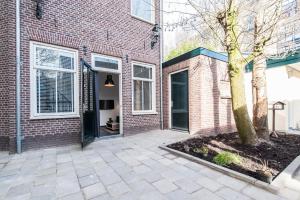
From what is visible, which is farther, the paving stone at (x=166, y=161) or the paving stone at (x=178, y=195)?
the paving stone at (x=166, y=161)

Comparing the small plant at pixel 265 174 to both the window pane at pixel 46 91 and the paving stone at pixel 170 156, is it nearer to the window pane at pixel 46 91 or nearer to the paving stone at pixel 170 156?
the paving stone at pixel 170 156

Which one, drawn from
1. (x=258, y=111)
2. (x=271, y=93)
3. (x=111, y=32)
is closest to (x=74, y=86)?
(x=111, y=32)

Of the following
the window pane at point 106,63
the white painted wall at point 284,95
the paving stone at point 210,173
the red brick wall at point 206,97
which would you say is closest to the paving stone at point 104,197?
the paving stone at point 210,173

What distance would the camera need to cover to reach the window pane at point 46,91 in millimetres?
5168

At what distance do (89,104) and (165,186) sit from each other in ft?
11.8

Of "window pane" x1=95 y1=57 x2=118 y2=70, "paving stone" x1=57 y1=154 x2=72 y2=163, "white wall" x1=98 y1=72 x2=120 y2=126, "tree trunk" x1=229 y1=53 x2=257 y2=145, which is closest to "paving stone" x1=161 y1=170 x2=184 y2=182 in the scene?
"paving stone" x1=57 y1=154 x2=72 y2=163

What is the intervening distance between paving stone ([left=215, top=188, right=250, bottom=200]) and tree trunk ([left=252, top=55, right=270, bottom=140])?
3476 millimetres

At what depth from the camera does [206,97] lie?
6727 mm

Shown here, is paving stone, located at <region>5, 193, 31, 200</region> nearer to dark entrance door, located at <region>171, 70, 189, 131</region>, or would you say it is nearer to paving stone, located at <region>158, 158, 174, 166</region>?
paving stone, located at <region>158, 158, 174, 166</region>

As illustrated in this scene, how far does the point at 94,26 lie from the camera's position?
6.11m

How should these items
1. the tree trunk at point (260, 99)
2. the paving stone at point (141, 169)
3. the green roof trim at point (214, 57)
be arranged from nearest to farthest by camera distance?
the paving stone at point (141, 169), the tree trunk at point (260, 99), the green roof trim at point (214, 57)

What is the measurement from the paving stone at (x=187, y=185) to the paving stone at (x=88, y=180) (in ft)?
4.19

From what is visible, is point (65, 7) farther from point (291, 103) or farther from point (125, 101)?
point (291, 103)

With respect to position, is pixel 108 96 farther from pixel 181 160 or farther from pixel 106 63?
pixel 181 160
